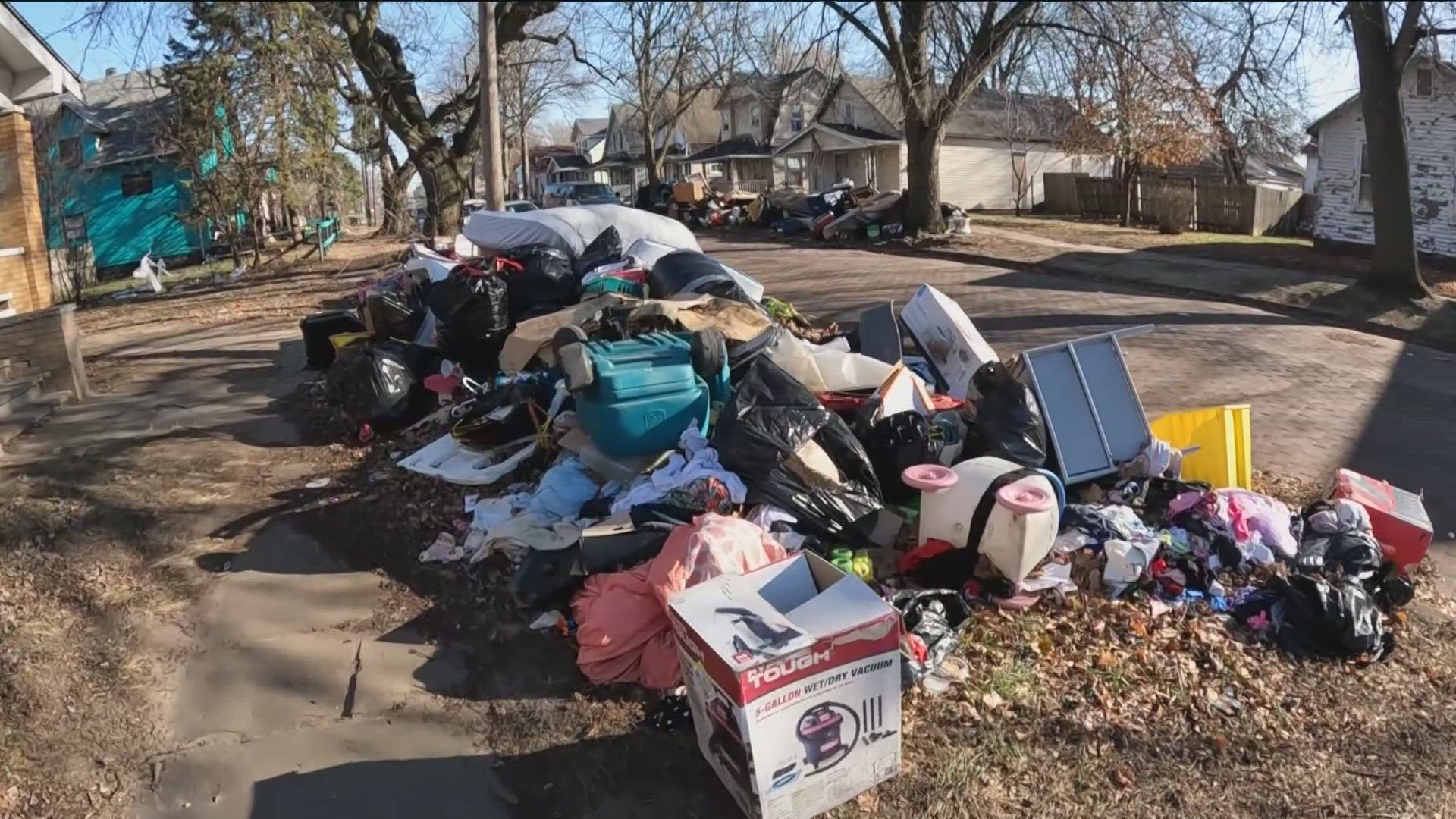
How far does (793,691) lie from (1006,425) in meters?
2.71

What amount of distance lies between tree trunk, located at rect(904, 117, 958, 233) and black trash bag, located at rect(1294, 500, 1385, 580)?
52.0 ft

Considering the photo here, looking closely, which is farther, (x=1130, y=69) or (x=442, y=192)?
(x=442, y=192)

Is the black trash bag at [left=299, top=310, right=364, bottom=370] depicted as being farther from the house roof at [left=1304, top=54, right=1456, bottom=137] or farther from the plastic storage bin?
the house roof at [left=1304, top=54, right=1456, bottom=137]

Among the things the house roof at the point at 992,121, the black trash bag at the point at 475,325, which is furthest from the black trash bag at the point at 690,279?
the house roof at the point at 992,121

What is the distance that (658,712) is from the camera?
3.53m

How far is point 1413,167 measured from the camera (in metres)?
18.6

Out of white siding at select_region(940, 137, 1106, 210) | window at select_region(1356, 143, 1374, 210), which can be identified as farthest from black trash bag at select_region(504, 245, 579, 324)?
white siding at select_region(940, 137, 1106, 210)

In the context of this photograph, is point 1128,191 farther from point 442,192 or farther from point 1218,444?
point 1218,444

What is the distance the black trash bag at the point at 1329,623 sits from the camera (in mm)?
4043

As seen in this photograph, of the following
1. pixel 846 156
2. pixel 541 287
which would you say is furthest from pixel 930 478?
pixel 846 156

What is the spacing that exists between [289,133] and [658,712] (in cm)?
1772

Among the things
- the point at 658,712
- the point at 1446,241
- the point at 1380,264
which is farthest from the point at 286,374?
the point at 1446,241

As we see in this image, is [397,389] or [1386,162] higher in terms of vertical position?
[1386,162]

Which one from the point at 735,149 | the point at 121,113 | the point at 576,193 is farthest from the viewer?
the point at 735,149
